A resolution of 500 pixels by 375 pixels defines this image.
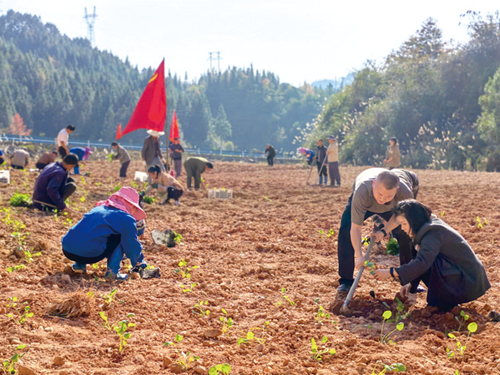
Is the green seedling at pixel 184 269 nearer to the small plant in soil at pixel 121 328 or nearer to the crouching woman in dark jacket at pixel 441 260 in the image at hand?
the small plant in soil at pixel 121 328

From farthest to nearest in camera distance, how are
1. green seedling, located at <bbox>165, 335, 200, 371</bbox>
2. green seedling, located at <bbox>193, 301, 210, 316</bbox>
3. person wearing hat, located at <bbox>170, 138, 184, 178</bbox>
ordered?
person wearing hat, located at <bbox>170, 138, 184, 178</bbox>
green seedling, located at <bbox>193, 301, 210, 316</bbox>
green seedling, located at <bbox>165, 335, 200, 371</bbox>

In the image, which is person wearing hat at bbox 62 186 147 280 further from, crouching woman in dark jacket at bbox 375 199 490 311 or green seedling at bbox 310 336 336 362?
crouching woman in dark jacket at bbox 375 199 490 311

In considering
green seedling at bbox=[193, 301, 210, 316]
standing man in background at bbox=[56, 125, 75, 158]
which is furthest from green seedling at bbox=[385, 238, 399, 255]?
standing man in background at bbox=[56, 125, 75, 158]

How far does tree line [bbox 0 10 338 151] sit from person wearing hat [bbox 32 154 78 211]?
60017mm

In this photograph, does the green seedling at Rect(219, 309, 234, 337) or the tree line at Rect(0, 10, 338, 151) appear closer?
the green seedling at Rect(219, 309, 234, 337)

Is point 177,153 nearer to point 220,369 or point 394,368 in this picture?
point 220,369

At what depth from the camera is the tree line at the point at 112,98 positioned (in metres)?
76.1

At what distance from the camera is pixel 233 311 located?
434 cm

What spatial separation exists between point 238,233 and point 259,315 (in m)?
3.69

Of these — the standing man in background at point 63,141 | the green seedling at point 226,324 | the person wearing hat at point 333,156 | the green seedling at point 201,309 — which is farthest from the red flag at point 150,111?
the green seedling at point 226,324

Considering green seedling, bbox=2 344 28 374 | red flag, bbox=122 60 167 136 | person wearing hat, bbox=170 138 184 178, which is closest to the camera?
green seedling, bbox=2 344 28 374

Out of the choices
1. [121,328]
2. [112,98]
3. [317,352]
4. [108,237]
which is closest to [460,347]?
[317,352]

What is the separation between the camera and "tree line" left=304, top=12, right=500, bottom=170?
24.8 metres

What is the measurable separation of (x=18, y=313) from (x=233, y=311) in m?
1.79
